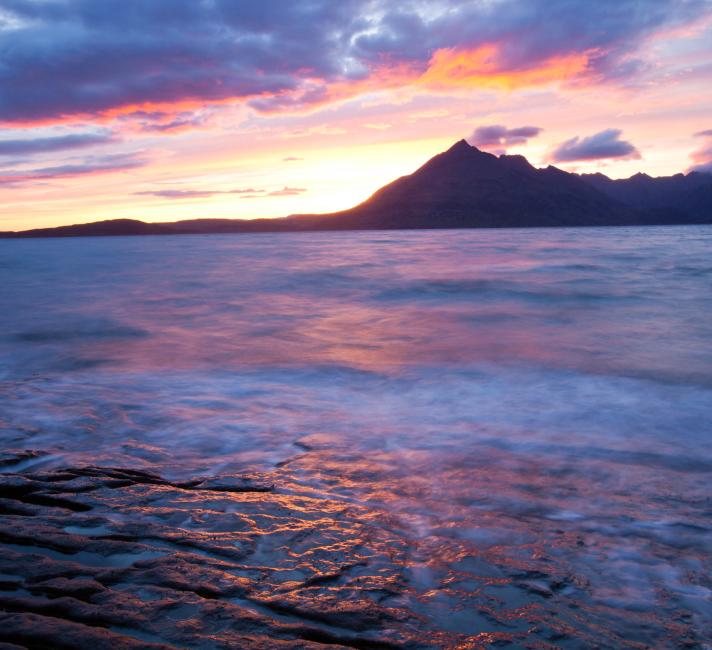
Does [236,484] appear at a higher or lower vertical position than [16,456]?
lower

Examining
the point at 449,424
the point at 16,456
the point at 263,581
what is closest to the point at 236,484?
the point at 263,581

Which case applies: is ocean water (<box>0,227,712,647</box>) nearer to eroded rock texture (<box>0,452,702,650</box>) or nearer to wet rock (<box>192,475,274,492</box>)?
eroded rock texture (<box>0,452,702,650</box>)

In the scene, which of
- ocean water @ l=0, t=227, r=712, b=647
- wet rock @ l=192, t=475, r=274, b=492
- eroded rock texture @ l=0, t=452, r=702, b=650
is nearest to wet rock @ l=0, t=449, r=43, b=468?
ocean water @ l=0, t=227, r=712, b=647

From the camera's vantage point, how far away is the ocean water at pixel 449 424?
8.66ft

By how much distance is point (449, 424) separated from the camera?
497 cm

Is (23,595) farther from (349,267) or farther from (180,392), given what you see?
(349,267)

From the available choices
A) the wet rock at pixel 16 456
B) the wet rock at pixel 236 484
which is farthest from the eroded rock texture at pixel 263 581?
the wet rock at pixel 16 456

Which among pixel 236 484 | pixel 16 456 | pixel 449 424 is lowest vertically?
pixel 449 424

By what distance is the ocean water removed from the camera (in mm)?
2641

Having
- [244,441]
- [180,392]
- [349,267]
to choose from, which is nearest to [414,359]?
[180,392]

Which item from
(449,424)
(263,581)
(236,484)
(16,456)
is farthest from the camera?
(449,424)

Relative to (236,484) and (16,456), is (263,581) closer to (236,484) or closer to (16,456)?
(236,484)

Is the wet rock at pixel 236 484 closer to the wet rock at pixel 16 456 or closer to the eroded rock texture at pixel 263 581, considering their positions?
the eroded rock texture at pixel 263 581

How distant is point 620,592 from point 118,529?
2388 millimetres
